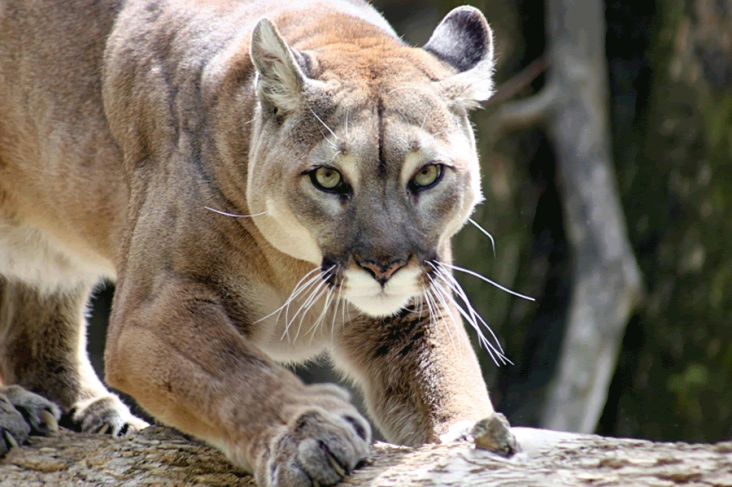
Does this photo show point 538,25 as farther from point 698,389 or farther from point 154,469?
point 154,469

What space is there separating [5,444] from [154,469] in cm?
76

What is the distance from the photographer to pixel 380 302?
3104mm

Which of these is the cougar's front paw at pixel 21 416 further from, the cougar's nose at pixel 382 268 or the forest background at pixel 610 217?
the forest background at pixel 610 217

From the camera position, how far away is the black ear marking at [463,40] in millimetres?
3709

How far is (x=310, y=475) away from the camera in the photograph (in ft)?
8.91

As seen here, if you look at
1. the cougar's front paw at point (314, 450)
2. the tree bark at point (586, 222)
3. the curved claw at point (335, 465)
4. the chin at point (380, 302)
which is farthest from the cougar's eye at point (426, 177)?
the tree bark at point (586, 222)

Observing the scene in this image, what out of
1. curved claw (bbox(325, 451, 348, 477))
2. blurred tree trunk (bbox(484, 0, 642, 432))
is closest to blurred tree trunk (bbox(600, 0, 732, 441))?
blurred tree trunk (bbox(484, 0, 642, 432))

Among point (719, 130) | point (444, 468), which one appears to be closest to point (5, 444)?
point (444, 468)

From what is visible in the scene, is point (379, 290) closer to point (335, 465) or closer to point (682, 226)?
point (335, 465)

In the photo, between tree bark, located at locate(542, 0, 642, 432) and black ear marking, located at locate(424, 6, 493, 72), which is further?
tree bark, located at locate(542, 0, 642, 432)

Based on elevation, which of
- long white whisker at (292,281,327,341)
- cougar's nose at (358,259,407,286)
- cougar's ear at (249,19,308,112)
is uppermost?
cougar's ear at (249,19,308,112)

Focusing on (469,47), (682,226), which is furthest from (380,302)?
(682,226)

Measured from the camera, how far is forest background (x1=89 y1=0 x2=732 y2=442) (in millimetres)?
7539

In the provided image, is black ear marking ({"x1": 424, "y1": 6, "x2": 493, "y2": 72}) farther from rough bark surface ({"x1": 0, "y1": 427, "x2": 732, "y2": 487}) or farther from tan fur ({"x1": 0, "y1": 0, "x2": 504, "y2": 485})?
rough bark surface ({"x1": 0, "y1": 427, "x2": 732, "y2": 487})
